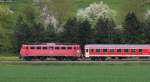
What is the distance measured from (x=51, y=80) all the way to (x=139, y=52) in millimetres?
42955

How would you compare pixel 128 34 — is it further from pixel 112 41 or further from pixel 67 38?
pixel 67 38

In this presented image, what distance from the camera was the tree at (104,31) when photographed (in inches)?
3898

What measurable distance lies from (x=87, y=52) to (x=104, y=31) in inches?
651

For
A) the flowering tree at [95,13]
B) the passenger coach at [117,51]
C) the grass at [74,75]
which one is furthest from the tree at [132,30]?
the grass at [74,75]

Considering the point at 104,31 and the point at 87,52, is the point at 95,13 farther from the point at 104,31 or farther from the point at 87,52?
Answer: the point at 87,52

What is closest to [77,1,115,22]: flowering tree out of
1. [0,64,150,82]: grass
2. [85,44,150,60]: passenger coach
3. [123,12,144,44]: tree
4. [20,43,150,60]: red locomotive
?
[123,12,144,44]: tree

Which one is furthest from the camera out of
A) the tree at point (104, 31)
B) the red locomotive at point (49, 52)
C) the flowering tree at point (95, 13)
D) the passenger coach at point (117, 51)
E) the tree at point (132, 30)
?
the flowering tree at point (95, 13)

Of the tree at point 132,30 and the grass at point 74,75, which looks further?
the tree at point 132,30

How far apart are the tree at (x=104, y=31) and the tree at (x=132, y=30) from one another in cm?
234

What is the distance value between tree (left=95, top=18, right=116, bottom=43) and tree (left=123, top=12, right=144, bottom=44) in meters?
2.34

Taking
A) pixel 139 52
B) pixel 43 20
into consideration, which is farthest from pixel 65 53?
pixel 43 20

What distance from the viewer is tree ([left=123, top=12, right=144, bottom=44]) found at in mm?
99125

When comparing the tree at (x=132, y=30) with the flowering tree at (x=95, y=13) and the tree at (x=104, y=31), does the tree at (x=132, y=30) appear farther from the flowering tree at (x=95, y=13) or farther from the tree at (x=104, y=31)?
the flowering tree at (x=95, y=13)

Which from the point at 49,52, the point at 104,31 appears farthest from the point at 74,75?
the point at 104,31
